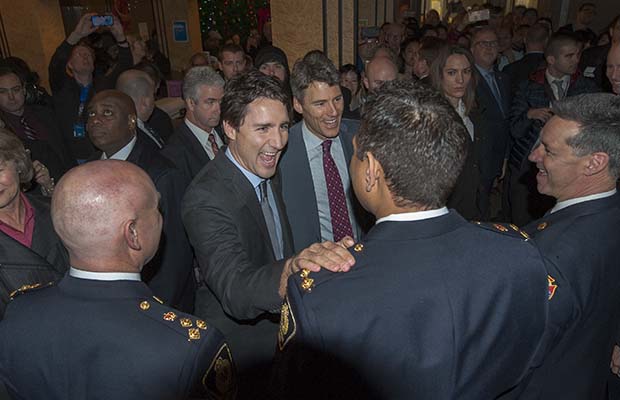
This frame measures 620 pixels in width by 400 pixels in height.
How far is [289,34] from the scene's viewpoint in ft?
17.7

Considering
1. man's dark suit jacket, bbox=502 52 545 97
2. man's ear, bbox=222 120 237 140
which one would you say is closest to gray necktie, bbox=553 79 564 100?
man's dark suit jacket, bbox=502 52 545 97

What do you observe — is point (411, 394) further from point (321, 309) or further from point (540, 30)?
point (540, 30)

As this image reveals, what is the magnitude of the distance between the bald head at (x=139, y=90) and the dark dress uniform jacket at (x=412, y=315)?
3114mm

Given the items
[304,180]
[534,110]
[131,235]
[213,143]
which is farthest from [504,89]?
[131,235]

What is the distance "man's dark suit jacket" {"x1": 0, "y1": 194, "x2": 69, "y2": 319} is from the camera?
1.85m

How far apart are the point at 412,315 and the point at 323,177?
1799 millimetres

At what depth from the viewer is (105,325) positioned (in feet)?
4.15

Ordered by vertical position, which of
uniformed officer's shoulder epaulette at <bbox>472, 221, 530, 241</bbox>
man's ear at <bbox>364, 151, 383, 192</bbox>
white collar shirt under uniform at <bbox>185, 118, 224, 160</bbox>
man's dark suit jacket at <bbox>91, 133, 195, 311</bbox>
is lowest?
man's dark suit jacket at <bbox>91, 133, 195, 311</bbox>

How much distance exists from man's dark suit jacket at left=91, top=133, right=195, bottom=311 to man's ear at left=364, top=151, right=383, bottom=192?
1.66 meters

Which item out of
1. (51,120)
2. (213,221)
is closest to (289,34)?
(51,120)

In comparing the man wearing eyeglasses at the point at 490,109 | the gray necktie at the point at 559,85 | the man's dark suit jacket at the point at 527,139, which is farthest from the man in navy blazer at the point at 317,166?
the gray necktie at the point at 559,85

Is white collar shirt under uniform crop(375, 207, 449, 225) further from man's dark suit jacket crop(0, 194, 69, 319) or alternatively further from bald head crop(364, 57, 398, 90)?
bald head crop(364, 57, 398, 90)

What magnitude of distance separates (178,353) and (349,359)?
19.4 inches

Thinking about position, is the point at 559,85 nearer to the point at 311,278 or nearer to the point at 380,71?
the point at 380,71
